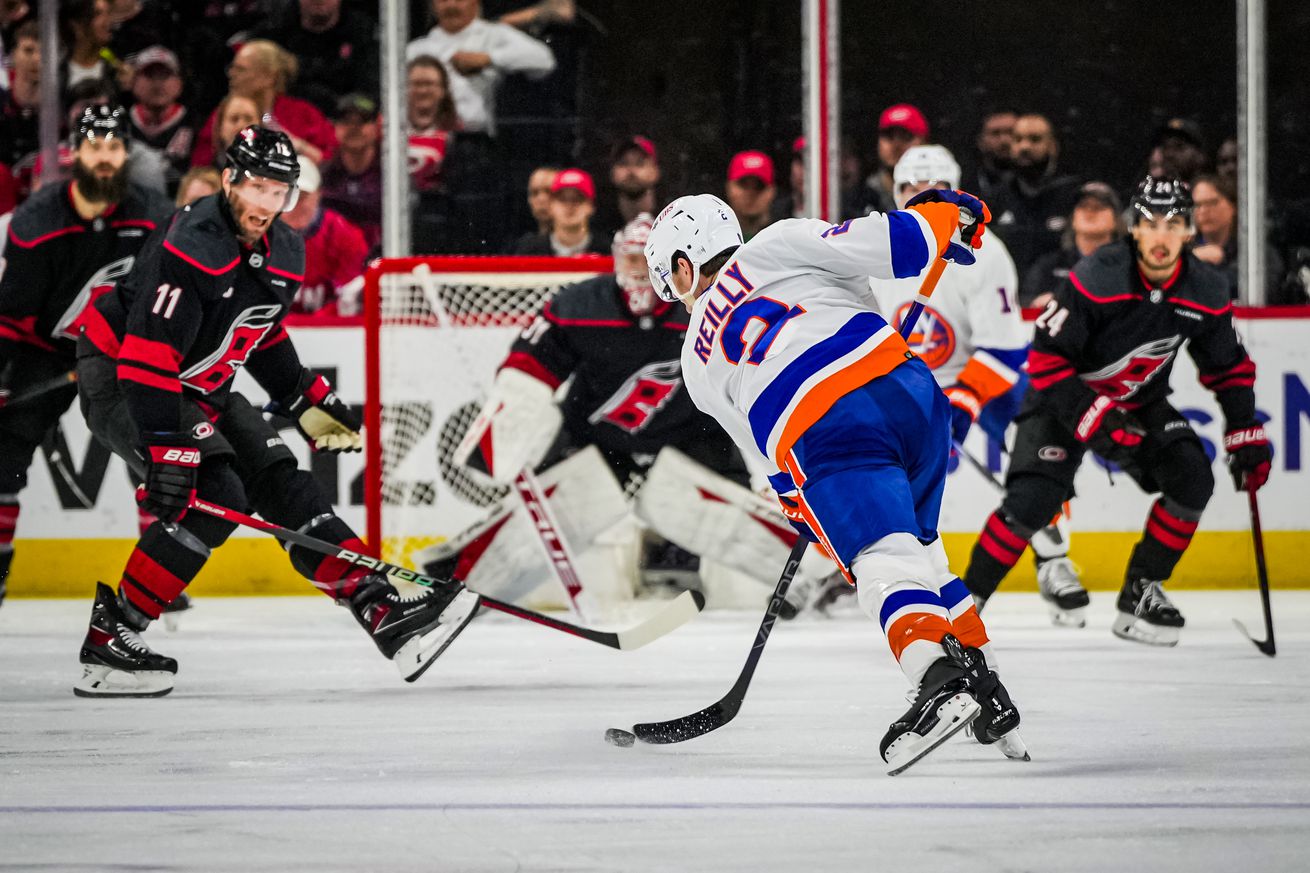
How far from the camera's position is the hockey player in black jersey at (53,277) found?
417 cm

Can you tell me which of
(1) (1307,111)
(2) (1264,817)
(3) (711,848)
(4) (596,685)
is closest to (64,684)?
(4) (596,685)

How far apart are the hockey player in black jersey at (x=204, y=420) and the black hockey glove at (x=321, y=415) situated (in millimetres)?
104

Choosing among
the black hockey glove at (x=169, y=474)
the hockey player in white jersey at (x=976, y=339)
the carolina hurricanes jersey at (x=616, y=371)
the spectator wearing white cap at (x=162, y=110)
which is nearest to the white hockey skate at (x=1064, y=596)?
the hockey player in white jersey at (x=976, y=339)

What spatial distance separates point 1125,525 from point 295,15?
9.21ft

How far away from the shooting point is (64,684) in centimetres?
340

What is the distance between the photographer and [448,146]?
4930mm

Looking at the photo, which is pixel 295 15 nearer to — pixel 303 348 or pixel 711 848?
pixel 303 348

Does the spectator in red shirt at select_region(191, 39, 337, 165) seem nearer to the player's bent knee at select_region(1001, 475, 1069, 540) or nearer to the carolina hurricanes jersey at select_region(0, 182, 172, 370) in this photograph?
the carolina hurricanes jersey at select_region(0, 182, 172, 370)

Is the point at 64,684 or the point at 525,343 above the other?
the point at 525,343

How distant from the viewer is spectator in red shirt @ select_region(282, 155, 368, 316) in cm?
488

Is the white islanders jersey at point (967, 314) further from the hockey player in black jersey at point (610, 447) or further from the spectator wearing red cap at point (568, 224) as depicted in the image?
the spectator wearing red cap at point (568, 224)

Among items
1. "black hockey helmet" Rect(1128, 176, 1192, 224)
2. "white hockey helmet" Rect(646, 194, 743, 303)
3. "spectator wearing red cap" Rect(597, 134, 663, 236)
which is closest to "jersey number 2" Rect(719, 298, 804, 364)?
"white hockey helmet" Rect(646, 194, 743, 303)

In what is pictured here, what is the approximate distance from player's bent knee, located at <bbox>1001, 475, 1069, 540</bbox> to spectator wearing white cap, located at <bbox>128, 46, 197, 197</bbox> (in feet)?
8.59

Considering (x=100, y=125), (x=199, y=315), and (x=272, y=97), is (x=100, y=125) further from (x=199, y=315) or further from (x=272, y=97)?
(x=199, y=315)
